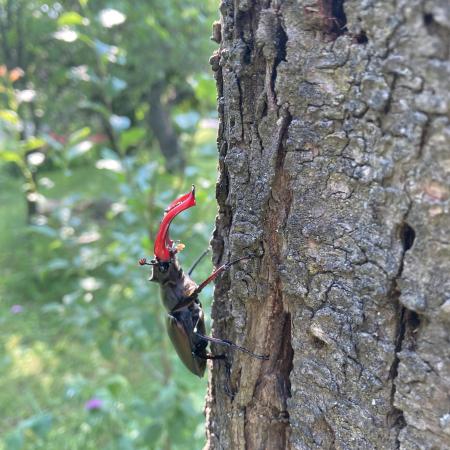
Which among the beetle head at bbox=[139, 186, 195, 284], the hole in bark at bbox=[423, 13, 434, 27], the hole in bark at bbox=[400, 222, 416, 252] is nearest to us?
the hole in bark at bbox=[423, 13, 434, 27]

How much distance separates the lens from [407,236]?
789mm

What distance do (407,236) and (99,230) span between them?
354 centimetres

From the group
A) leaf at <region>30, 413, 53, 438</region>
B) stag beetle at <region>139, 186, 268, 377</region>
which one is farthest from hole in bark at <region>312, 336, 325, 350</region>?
leaf at <region>30, 413, 53, 438</region>

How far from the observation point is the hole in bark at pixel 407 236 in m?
0.78

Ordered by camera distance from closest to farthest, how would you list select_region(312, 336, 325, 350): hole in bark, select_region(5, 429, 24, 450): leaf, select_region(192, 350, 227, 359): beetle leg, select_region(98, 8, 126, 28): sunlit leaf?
select_region(312, 336, 325, 350): hole in bark < select_region(192, 350, 227, 359): beetle leg < select_region(5, 429, 24, 450): leaf < select_region(98, 8, 126, 28): sunlit leaf

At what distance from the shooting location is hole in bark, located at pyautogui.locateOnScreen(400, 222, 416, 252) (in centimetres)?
78

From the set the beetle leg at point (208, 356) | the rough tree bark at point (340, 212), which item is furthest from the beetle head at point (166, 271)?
the rough tree bark at point (340, 212)

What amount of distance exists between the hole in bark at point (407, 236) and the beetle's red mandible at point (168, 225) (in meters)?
0.51

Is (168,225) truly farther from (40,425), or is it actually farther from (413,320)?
(40,425)

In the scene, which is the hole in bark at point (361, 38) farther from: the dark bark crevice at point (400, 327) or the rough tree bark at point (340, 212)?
the dark bark crevice at point (400, 327)

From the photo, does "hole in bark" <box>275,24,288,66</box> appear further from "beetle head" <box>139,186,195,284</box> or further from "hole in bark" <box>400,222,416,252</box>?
"beetle head" <box>139,186,195,284</box>

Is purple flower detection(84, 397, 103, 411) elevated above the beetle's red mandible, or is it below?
below

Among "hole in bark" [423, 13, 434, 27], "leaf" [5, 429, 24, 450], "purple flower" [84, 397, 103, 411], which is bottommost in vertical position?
"leaf" [5, 429, 24, 450]

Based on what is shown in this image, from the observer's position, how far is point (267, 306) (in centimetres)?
107
